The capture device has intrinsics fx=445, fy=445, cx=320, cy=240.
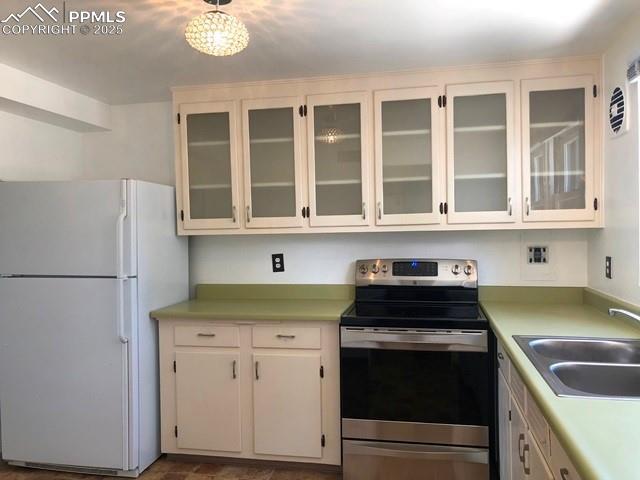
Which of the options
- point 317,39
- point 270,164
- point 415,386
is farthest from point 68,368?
point 317,39

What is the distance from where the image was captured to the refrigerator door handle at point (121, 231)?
2.27 m

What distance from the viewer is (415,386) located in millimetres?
2217

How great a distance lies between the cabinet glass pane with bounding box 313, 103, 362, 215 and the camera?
257 cm

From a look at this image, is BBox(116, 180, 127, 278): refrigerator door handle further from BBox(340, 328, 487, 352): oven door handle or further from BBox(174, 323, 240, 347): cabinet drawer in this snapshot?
BBox(340, 328, 487, 352): oven door handle

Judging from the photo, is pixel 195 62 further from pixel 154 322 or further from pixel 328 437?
pixel 328 437

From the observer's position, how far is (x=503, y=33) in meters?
2.03

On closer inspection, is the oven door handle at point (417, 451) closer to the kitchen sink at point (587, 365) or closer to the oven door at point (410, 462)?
the oven door at point (410, 462)

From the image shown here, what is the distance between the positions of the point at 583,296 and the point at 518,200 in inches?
28.4

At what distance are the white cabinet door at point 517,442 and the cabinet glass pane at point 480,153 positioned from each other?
113cm

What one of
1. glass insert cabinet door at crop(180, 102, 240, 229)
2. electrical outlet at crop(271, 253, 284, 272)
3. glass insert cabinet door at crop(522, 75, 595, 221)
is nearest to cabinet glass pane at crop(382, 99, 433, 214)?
glass insert cabinet door at crop(522, 75, 595, 221)

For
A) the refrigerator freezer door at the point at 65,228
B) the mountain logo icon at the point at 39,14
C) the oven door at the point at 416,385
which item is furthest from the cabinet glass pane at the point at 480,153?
the mountain logo icon at the point at 39,14

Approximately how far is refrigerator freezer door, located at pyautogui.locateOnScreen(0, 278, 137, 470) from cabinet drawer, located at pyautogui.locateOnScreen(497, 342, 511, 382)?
Result: 5.95 ft

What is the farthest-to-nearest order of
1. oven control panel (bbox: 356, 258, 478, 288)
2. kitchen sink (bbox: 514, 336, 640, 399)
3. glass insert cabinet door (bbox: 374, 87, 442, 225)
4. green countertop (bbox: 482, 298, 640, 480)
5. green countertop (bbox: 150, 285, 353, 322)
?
oven control panel (bbox: 356, 258, 478, 288) → glass insert cabinet door (bbox: 374, 87, 442, 225) → green countertop (bbox: 150, 285, 353, 322) → kitchen sink (bbox: 514, 336, 640, 399) → green countertop (bbox: 482, 298, 640, 480)

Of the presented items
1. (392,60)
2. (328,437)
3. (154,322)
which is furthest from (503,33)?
(154,322)
